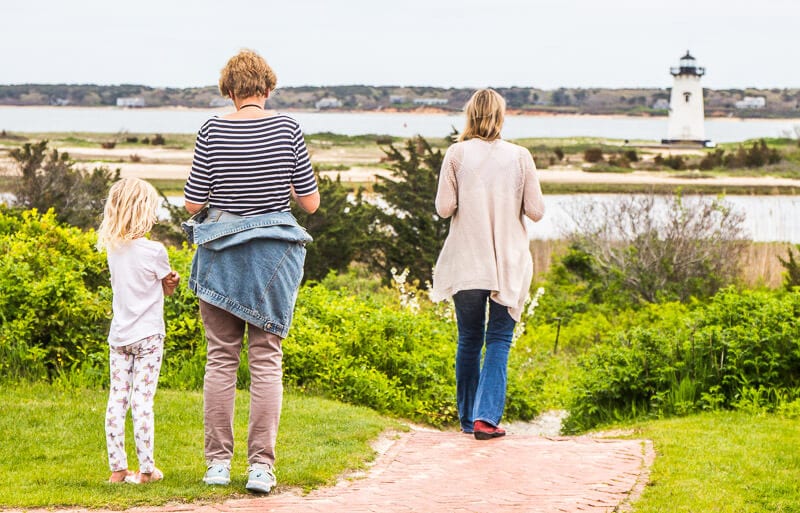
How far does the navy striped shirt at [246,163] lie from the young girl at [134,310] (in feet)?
1.29

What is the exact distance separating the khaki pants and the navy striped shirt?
1.90ft

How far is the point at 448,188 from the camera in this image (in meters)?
6.91

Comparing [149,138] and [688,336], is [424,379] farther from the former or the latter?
[149,138]

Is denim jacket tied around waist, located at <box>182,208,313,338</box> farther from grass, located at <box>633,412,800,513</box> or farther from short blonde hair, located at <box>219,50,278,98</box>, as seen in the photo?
grass, located at <box>633,412,800,513</box>

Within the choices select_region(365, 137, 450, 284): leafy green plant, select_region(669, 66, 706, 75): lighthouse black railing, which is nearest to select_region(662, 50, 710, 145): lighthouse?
select_region(669, 66, 706, 75): lighthouse black railing

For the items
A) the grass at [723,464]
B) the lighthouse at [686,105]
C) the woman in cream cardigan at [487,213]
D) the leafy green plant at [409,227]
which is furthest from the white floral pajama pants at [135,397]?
the lighthouse at [686,105]

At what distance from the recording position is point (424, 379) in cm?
998

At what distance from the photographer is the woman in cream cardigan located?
22.5 ft

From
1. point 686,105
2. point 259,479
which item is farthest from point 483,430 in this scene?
point 686,105

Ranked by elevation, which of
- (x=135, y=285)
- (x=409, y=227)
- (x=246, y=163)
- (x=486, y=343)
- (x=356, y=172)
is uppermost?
(x=246, y=163)

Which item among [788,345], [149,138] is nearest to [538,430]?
[788,345]

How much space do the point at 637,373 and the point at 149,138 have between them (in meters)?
90.5

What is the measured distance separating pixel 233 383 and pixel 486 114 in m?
2.36

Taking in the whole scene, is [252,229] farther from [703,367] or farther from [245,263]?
[703,367]
